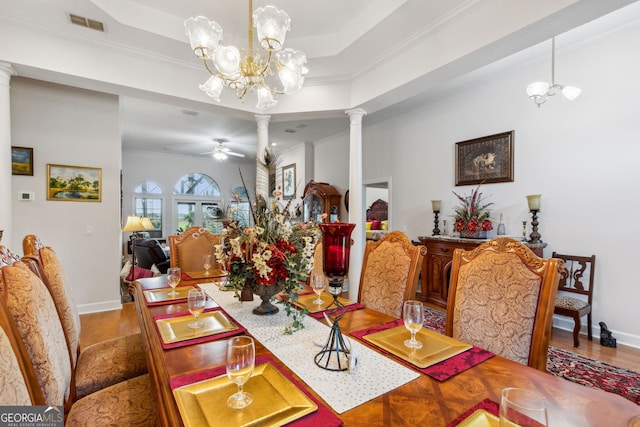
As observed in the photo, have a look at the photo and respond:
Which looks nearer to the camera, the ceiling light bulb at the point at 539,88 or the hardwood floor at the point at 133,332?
the hardwood floor at the point at 133,332

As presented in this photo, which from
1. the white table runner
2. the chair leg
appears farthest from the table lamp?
the white table runner

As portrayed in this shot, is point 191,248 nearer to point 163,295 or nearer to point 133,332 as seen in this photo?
point 163,295

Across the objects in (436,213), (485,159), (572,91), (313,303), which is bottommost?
(313,303)

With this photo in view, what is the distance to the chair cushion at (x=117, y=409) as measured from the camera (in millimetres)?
1111

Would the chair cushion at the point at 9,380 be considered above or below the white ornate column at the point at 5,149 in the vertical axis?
below

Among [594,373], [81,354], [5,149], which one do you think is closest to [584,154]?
[594,373]

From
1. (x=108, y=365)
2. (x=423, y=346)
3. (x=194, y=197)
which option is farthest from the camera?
(x=194, y=197)

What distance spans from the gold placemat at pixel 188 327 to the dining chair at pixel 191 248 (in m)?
1.29

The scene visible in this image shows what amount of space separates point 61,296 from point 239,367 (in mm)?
1182

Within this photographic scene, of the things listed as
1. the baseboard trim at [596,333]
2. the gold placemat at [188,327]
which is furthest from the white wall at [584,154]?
the gold placemat at [188,327]

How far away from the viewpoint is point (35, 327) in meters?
0.91

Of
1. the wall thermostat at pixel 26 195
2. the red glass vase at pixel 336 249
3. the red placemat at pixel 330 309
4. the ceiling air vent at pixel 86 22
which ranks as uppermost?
the ceiling air vent at pixel 86 22

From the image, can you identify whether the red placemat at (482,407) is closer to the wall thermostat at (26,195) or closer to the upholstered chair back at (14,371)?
the upholstered chair back at (14,371)

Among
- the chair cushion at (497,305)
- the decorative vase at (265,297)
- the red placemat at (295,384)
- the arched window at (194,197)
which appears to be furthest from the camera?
the arched window at (194,197)
